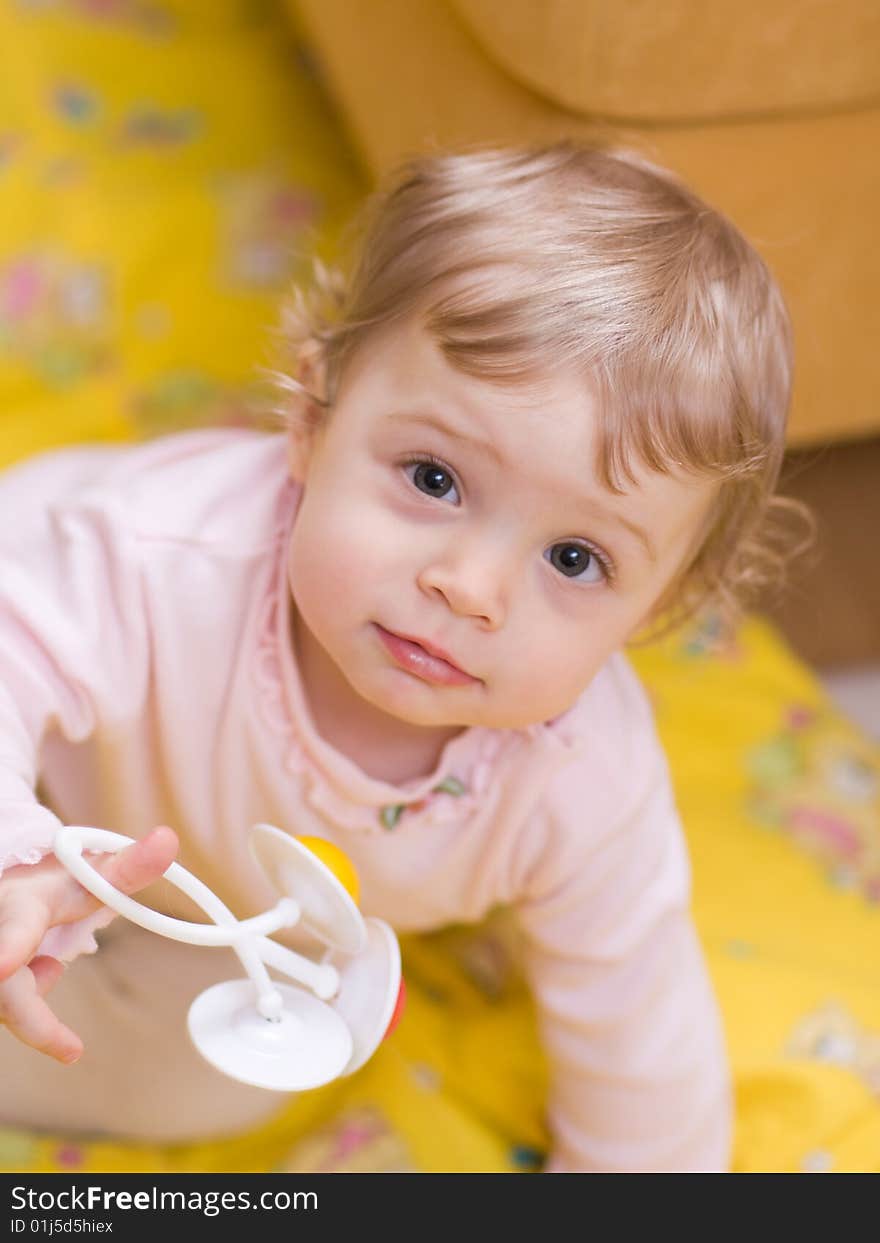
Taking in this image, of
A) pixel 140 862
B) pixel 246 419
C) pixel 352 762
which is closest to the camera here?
pixel 140 862

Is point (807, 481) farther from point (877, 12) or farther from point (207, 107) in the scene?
point (207, 107)

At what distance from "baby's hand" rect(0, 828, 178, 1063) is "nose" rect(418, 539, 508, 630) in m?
0.15

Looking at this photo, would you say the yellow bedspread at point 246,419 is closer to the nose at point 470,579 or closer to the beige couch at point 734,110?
the beige couch at point 734,110

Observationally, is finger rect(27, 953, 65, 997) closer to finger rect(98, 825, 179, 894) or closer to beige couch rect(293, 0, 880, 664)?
finger rect(98, 825, 179, 894)

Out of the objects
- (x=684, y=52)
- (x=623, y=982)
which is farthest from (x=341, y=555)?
(x=684, y=52)

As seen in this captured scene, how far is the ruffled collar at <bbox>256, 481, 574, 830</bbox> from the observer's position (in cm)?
76

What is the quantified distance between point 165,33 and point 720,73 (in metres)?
0.72

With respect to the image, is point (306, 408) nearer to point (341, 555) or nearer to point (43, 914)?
point (341, 555)

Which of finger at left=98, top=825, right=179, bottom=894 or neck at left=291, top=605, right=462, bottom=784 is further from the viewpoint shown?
neck at left=291, top=605, right=462, bottom=784

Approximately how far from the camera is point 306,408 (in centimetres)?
72

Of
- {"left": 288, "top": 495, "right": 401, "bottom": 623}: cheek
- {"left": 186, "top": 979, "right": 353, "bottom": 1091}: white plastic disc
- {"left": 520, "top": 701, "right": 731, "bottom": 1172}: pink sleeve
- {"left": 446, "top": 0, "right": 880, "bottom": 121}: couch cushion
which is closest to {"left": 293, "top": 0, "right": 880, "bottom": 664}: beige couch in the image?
{"left": 446, "top": 0, "right": 880, "bottom": 121}: couch cushion

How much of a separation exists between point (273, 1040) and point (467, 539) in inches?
8.5

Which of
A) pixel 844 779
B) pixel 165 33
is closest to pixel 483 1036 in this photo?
pixel 844 779

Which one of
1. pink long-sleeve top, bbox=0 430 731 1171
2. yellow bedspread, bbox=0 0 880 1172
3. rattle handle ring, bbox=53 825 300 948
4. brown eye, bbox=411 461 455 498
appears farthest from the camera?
yellow bedspread, bbox=0 0 880 1172
